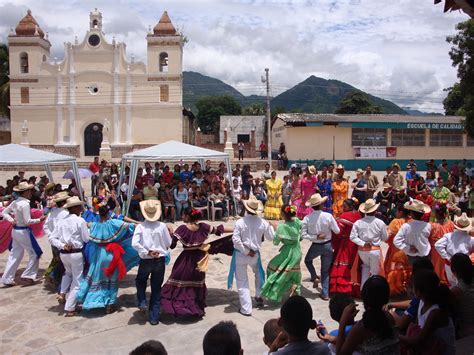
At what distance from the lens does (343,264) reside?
648cm

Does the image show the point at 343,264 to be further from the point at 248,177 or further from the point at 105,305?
the point at 248,177

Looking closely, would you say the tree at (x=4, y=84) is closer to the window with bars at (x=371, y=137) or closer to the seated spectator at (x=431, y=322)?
the window with bars at (x=371, y=137)

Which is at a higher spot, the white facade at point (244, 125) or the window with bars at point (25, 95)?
the window with bars at point (25, 95)

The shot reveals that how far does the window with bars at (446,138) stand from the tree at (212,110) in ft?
144

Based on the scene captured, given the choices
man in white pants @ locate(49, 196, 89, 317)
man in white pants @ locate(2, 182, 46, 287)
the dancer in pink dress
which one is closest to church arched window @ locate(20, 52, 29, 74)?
the dancer in pink dress

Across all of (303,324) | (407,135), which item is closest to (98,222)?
(303,324)

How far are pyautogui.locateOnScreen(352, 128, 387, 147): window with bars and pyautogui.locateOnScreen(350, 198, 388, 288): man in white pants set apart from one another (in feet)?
79.3

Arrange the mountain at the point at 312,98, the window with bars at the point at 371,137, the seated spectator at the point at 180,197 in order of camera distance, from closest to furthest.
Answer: the seated spectator at the point at 180,197 < the window with bars at the point at 371,137 < the mountain at the point at 312,98

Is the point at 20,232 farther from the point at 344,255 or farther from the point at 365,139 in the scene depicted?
the point at 365,139

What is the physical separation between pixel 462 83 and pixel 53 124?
28.9m

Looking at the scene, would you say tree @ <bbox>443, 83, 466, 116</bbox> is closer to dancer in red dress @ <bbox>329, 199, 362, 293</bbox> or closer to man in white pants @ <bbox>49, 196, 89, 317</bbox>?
dancer in red dress @ <bbox>329, 199, 362, 293</bbox>

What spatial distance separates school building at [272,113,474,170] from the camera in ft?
95.6

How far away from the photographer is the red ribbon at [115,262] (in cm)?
597

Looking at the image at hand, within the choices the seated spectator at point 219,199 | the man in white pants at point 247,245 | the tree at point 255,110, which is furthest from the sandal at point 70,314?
the tree at point 255,110
